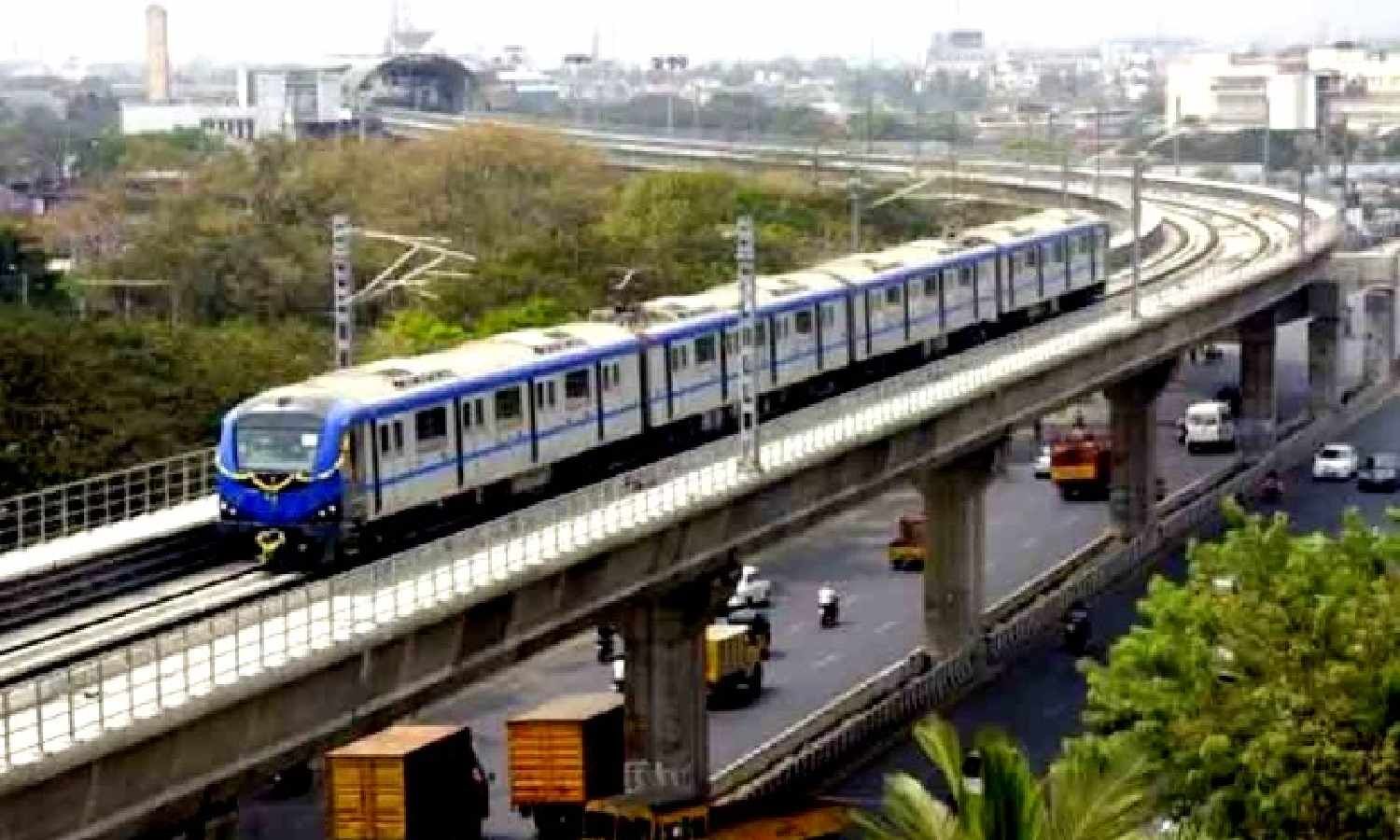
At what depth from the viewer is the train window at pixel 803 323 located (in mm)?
48969

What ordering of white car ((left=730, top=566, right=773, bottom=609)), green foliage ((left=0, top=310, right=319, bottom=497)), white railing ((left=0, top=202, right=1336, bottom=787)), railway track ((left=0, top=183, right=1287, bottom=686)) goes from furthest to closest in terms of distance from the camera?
white car ((left=730, top=566, right=773, bottom=609))
green foliage ((left=0, top=310, right=319, bottom=497))
railway track ((left=0, top=183, right=1287, bottom=686))
white railing ((left=0, top=202, right=1336, bottom=787))

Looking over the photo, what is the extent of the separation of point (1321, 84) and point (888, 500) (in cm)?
9579

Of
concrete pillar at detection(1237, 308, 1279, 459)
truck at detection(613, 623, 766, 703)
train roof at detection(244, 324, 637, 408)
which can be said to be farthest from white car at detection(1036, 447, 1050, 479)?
train roof at detection(244, 324, 637, 408)

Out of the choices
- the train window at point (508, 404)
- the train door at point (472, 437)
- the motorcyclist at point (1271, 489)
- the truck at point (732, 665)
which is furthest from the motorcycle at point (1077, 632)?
the motorcyclist at point (1271, 489)

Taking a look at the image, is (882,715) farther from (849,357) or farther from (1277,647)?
(1277,647)

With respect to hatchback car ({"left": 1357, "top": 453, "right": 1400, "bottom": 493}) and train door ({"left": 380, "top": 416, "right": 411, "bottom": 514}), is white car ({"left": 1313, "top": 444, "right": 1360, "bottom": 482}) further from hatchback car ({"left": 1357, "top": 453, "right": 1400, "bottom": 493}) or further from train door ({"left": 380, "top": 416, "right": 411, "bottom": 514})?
train door ({"left": 380, "top": 416, "right": 411, "bottom": 514})

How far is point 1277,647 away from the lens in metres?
27.1

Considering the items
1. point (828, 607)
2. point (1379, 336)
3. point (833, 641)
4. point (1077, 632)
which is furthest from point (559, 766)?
point (1379, 336)

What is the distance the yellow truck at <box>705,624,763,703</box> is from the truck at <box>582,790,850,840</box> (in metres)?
7.16

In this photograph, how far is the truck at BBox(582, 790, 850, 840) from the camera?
1428 inches

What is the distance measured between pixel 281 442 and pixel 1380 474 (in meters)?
40.7

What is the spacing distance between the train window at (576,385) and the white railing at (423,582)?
1673 mm

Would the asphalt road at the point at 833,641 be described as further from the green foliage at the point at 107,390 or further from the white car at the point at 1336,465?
the green foliage at the point at 107,390

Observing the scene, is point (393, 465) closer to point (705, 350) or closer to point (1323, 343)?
point (705, 350)
